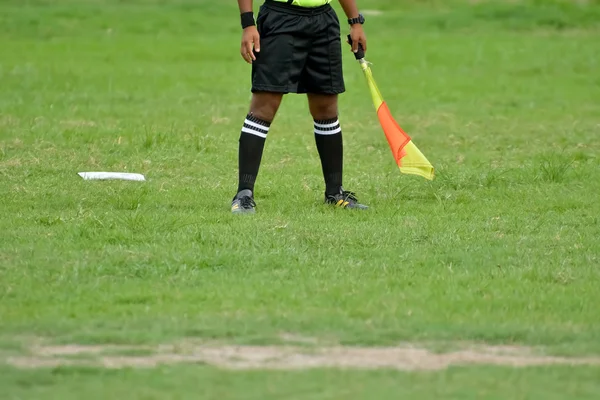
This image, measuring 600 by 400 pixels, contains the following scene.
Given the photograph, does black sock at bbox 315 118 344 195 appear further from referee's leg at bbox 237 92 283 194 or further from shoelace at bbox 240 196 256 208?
shoelace at bbox 240 196 256 208

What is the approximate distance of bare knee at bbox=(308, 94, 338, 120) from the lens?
27.2 feet

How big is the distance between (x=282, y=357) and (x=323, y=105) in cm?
357

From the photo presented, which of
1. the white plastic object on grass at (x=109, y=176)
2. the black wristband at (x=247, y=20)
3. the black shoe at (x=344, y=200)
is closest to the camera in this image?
the black wristband at (x=247, y=20)

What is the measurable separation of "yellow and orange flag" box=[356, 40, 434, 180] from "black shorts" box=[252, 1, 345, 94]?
0.40 meters

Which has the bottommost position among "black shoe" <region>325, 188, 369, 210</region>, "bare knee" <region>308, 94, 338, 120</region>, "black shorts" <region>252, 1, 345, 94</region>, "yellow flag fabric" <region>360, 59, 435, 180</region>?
"black shoe" <region>325, 188, 369, 210</region>

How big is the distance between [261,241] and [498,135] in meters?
5.60

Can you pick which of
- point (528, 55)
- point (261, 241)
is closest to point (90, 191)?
point (261, 241)

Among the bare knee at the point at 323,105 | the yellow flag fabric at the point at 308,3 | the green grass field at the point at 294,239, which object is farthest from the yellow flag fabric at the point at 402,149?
the yellow flag fabric at the point at 308,3

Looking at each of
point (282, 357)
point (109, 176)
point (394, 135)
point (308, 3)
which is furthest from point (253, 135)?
point (282, 357)

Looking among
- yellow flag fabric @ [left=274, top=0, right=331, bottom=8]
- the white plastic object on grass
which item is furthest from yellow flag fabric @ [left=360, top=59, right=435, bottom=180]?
the white plastic object on grass

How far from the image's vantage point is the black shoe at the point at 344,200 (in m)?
8.24

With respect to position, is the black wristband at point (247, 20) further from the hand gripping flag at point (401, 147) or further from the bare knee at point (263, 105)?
the hand gripping flag at point (401, 147)

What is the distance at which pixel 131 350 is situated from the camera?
5070mm

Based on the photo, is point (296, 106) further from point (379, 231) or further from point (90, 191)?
point (379, 231)
